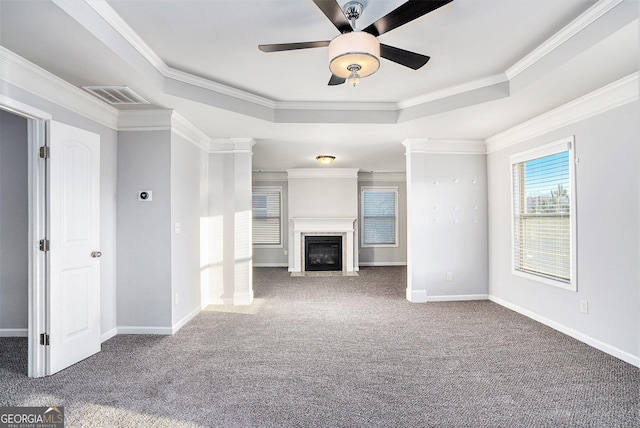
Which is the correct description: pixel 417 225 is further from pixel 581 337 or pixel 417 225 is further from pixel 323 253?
pixel 323 253

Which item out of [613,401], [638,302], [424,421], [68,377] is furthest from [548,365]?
[68,377]

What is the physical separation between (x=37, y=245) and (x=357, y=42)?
9.38 feet

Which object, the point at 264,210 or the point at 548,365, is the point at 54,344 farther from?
the point at 264,210

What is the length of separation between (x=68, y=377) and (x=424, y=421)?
105 inches

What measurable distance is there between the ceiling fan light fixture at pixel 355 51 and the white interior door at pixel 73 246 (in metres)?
2.37

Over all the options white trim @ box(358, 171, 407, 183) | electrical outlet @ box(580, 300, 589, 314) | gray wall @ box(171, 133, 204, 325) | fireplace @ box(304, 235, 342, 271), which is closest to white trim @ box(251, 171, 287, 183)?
fireplace @ box(304, 235, 342, 271)

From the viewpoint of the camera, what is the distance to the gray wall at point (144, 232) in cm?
386

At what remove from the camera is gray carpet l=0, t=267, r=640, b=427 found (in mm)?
2254

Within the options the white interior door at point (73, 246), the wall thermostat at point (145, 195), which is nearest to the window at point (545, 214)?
the wall thermostat at point (145, 195)

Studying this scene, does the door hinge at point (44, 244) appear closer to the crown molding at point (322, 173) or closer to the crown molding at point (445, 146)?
the crown molding at point (445, 146)

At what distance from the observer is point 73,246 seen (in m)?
3.09

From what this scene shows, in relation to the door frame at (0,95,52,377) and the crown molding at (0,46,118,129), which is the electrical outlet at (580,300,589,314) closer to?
the door frame at (0,95,52,377)

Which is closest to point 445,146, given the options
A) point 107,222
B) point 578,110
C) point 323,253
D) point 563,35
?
point 578,110

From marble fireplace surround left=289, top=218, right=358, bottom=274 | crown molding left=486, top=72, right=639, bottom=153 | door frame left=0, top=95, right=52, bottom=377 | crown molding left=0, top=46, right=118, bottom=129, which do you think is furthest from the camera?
marble fireplace surround left=289, top=218, right=358, bottom=274
